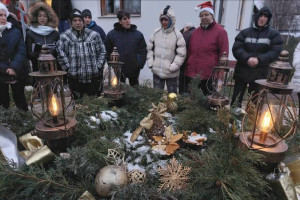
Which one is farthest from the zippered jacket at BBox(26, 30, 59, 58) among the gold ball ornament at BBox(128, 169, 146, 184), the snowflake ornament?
the snowflake ornament

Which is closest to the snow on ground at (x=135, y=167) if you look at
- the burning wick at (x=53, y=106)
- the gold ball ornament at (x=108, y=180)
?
the gold ball ornament at (x=108, y=180)

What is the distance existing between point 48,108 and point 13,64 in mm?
1866

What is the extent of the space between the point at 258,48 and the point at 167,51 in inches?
48.4

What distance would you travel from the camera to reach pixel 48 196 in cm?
114

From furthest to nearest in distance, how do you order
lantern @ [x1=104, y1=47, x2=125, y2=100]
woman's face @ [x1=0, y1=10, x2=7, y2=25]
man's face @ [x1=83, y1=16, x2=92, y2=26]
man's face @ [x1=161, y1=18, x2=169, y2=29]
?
man's face @ [x1=83, y1=16, x2=92, y2=26] < man's face @ [x1=161, y1=18, x2=169, y2=29] < woman's face @ [x1=0, y1=10, x2=7, y2=25] < lantern @ [x1=104, y1=47, x2=125, y2=100]

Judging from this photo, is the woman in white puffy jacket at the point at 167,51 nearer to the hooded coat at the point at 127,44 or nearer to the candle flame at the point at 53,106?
the hooded coat at the point at 127,44

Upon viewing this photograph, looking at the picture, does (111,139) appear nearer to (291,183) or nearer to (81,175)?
(81,175)

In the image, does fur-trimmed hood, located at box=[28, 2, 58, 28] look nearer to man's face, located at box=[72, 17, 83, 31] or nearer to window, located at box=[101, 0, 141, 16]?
man's face, located at box=[72, 17, 83, 31]

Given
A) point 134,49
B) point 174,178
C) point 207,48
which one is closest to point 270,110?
point 174,178

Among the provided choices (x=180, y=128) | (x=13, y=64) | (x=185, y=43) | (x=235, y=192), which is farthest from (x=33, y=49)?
(x=235, y=192)

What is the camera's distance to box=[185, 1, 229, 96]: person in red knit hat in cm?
311

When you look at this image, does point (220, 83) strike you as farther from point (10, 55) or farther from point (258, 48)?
point (10, 55)

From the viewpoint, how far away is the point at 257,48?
3029mm

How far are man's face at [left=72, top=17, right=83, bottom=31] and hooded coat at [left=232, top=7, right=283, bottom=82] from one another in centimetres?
208
